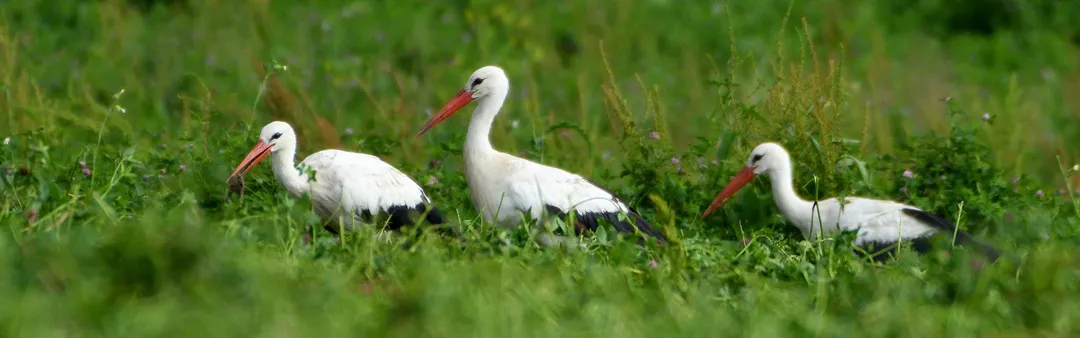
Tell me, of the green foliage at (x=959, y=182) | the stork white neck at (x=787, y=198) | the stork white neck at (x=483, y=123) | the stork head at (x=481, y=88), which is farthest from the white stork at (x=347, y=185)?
the green foliage at (x=959, y=182)

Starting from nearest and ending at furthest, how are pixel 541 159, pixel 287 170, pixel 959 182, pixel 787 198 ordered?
pixel 287 170 → pixel 787 198 → pixel 959 182 → pixel 541 159

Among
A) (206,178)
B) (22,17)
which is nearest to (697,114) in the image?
(206,178)

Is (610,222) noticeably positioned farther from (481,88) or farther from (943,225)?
(943,225)

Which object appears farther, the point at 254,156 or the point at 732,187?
the point at 732,187

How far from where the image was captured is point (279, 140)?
534 cm

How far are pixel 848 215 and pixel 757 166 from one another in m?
0.43

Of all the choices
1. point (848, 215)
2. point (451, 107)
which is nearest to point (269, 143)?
point (451, 107)

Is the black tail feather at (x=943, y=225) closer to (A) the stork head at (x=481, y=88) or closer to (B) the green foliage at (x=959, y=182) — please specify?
(B) the green foliage at (x=959, y=182)

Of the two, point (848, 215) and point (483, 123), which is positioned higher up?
point (483, 123)

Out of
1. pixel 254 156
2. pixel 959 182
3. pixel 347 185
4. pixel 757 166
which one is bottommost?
pixel 959 182

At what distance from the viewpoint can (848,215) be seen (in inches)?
213

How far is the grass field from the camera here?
3713 mm

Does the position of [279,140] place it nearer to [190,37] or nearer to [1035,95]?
[190,37]

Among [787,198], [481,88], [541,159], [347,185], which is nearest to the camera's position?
[347,185]
